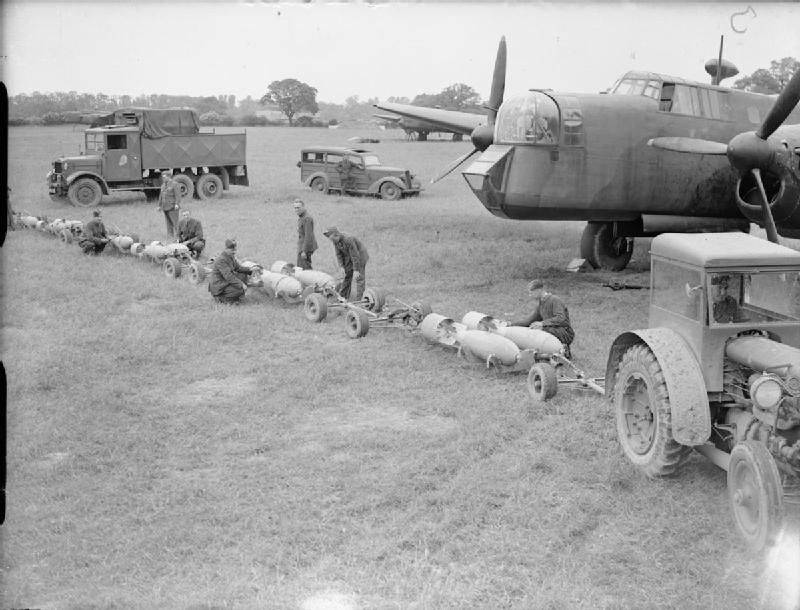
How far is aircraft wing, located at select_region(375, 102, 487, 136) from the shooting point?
69.1 feet

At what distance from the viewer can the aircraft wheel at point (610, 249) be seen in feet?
56.6

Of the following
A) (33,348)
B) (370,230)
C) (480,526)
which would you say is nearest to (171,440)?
(480,526)

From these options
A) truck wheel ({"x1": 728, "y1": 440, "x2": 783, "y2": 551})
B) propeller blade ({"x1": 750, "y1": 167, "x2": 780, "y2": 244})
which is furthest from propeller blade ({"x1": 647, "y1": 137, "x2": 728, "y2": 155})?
truck wheel ({"x1": 728, "y1": 440, "x2": 783, "y2": 551})

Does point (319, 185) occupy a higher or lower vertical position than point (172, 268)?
higher

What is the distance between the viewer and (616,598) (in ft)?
18.3

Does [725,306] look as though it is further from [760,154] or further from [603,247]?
[603,247]

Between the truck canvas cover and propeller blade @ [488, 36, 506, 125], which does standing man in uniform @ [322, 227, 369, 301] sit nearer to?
propeller blade @ [488, 36, 506, 125]

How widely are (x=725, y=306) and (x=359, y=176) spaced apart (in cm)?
2290

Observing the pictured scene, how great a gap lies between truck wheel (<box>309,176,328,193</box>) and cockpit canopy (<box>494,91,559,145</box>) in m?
16.0

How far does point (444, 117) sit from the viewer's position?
71.6 feet

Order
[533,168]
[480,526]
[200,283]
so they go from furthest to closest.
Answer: [200,283] → [533,168] → [480,526]

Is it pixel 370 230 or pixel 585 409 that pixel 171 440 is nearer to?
pixel 585 409

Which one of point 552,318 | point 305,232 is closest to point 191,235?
point 305,232

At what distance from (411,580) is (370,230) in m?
16.6
